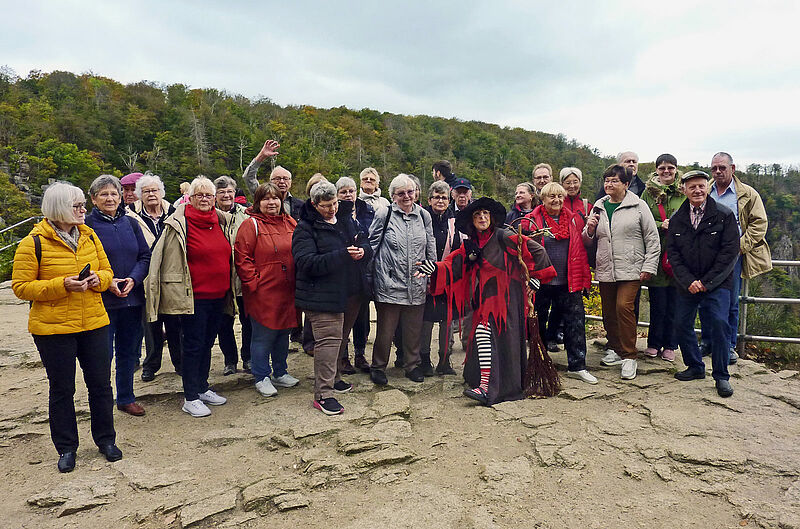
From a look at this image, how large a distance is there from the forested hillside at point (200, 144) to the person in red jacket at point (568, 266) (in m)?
4.95

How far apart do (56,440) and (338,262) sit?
2194mm

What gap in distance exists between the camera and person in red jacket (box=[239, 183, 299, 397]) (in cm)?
400

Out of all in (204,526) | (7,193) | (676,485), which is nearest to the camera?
(204,526)

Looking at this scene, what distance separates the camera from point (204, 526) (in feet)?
8.29

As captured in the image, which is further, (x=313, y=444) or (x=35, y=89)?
(x=35, y=89)

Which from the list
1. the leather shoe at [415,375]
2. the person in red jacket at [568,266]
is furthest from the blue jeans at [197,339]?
the person in red jacket at [568,266]

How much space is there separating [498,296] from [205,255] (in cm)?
248

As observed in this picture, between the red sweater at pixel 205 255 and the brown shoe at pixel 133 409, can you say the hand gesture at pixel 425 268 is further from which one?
the brown shoe at pixel 133 409

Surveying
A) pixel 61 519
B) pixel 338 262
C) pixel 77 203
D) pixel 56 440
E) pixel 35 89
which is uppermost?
pixel 35 89

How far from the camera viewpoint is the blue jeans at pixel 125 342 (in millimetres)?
3656

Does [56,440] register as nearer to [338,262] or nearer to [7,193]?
[338,262]

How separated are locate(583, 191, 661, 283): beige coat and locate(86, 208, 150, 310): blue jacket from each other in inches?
162

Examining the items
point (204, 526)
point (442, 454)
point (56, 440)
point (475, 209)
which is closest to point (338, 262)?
point (475, 209)

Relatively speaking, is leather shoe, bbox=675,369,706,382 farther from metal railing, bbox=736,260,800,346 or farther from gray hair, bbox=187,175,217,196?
gray hair, bbox=187,175,217,196
